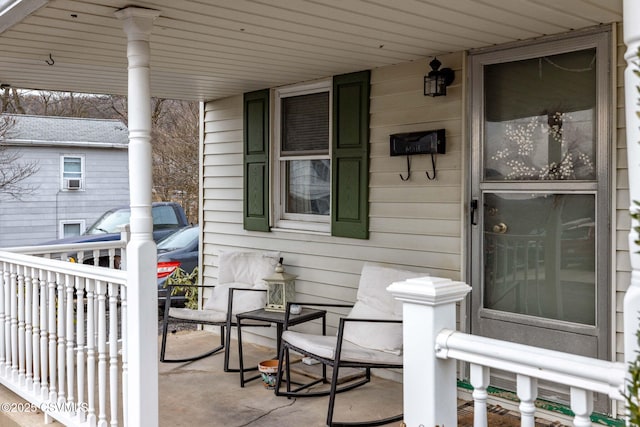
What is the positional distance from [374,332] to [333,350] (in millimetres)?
377

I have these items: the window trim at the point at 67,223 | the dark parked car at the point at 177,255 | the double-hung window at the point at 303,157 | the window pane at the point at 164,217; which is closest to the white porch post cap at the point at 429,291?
the double-hung window at the point at 303,157

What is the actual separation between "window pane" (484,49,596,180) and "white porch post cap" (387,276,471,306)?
1977 mm

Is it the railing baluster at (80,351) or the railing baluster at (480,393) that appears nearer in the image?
the railing baluster at (480,393)

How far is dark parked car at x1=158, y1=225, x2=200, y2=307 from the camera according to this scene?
7.98 metres

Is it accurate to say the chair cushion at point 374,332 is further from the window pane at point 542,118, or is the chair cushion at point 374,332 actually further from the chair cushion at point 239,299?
the window pane at point 542,118

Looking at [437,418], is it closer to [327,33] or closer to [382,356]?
[382,356]

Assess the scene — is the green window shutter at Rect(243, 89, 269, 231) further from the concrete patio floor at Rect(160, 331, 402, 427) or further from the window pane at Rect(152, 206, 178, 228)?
the window pane at Rect(152, 206, 178, 228)

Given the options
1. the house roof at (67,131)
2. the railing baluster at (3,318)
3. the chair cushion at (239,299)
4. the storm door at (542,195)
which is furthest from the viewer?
the house roof at (67,131)

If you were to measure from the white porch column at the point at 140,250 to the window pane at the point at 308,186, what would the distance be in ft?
7.45

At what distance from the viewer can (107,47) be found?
3.99 meters

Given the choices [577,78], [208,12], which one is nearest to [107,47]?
[208,12]

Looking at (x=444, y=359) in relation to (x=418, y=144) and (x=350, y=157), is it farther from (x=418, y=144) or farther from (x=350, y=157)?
(x=350, y=157)

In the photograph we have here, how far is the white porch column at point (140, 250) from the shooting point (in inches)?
123

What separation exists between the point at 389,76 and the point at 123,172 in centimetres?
1347
